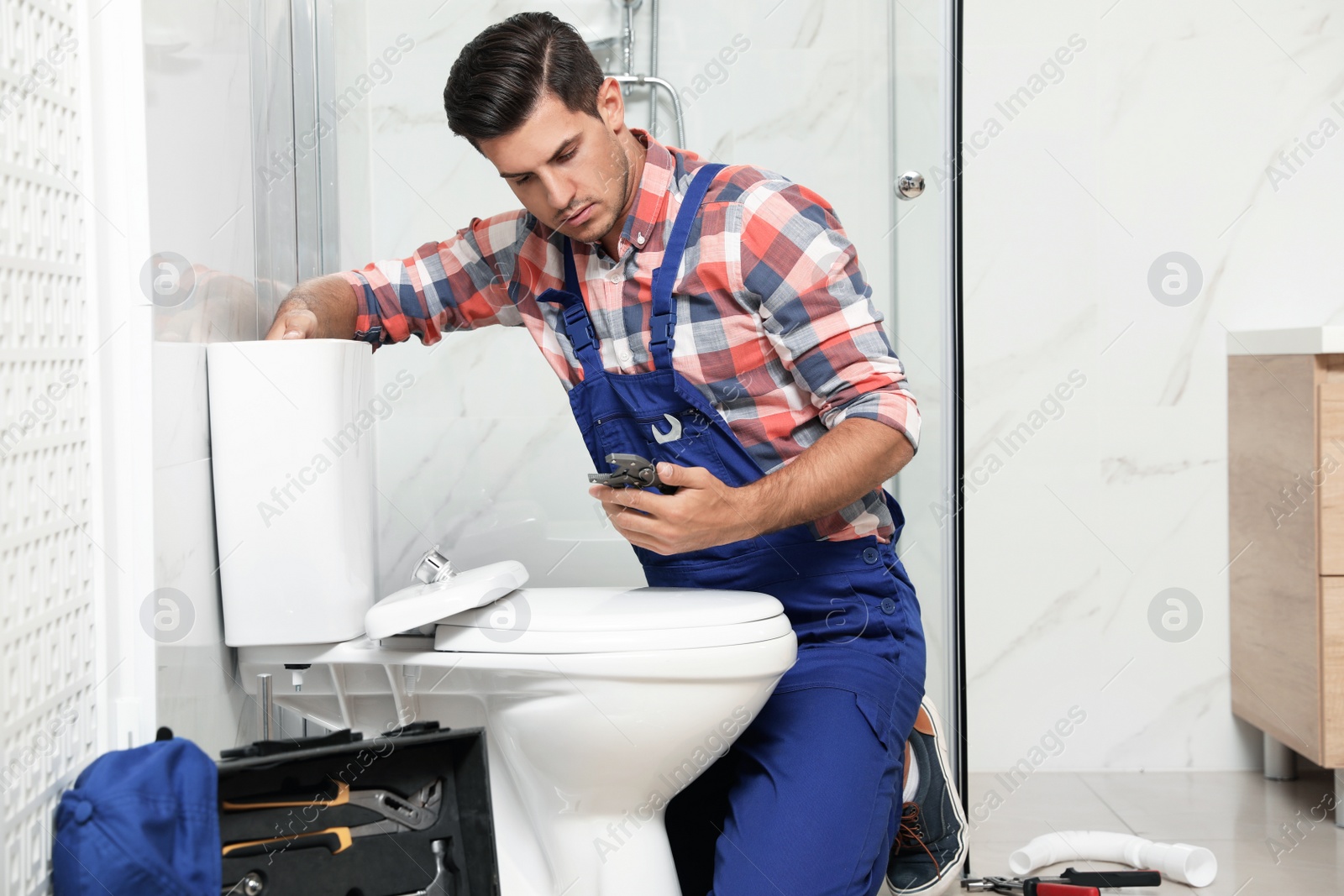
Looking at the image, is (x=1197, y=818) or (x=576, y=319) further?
(x=1197, y=818)

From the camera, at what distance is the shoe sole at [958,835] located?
1.33 meters

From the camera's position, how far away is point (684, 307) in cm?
116

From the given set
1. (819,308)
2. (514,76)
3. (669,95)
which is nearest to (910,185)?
(669,95)

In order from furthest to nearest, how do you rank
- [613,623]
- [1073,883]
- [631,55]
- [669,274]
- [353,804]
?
[631,55]
[1073,883]
[669,274]
[613,623]
[353,804]

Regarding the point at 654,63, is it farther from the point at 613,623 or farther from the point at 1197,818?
the point at 1197,818

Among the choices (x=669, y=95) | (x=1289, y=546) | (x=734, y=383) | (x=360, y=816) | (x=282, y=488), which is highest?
(x=669, y=95)

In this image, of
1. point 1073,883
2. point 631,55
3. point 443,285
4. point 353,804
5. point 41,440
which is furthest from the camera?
point 631,55

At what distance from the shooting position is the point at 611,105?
116cm

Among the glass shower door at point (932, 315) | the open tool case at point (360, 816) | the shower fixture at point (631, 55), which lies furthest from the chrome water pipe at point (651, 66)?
the open tool case at point (360, 816)

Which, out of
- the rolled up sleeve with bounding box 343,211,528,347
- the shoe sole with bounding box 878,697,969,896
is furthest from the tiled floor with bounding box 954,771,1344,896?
the rolled up sleeve with bounding box 343,211,528,347

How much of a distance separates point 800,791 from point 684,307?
51 cm

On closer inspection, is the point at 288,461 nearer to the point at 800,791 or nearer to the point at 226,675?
the point at 226,675

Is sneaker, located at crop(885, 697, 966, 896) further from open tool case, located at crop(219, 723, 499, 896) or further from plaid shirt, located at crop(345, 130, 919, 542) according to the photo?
open tool case, located at crop(219, 723, 499, 896)

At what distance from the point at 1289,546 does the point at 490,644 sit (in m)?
1.34
